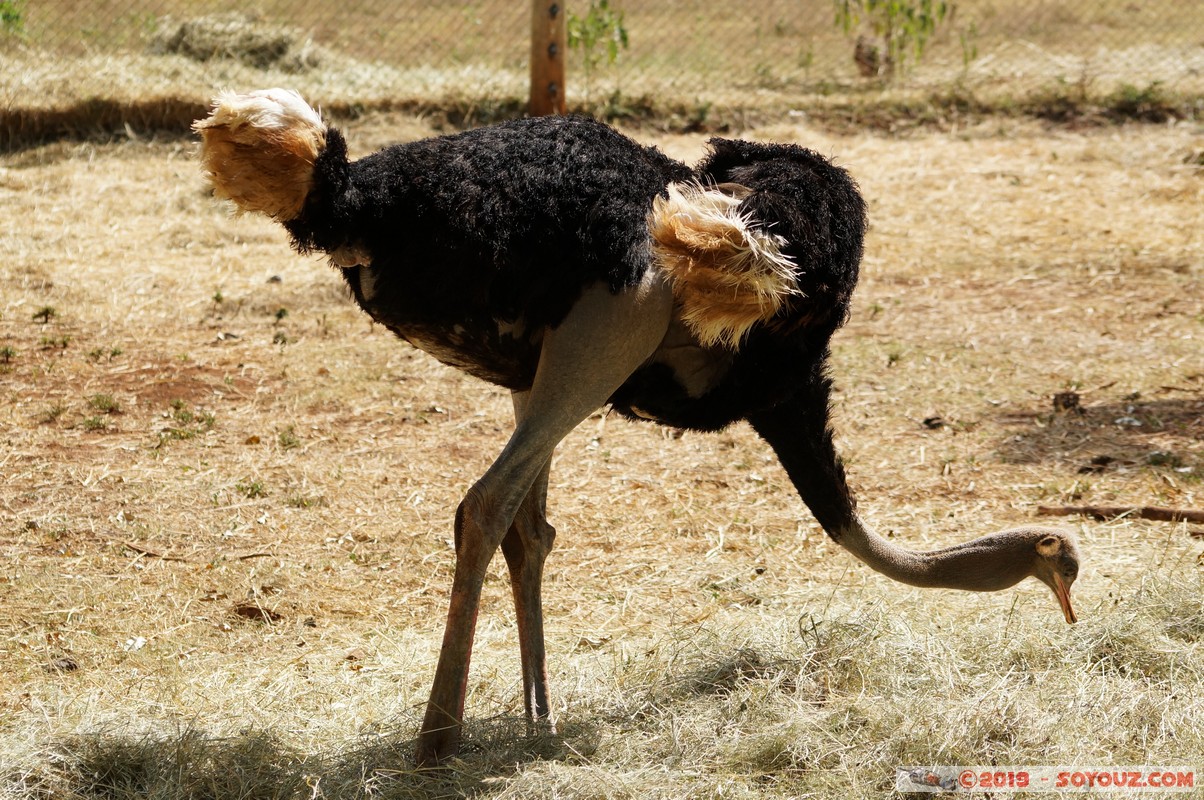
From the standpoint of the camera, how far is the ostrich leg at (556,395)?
3.28 meters

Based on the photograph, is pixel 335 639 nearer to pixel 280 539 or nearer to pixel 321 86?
pixel 280 539

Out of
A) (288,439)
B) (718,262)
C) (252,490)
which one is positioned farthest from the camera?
(288,439)

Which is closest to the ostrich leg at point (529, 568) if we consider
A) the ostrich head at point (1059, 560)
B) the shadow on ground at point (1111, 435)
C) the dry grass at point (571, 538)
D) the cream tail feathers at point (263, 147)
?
the dry grass at point (571, 538)

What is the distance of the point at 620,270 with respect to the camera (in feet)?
10.7

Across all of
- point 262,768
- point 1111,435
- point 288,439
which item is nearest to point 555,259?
point 262,768

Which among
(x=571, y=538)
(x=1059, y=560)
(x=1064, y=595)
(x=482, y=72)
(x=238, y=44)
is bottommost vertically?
(x=571, y=538)

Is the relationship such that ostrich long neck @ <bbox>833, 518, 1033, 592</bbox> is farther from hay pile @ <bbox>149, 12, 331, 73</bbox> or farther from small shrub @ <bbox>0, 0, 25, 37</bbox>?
small shrub @ <bbox>0, 0, 25, 37</bbox>

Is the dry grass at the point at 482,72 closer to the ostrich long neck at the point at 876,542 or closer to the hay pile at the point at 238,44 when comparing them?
the hay pile at the point at 238,44

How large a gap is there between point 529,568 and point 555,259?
1.10 m

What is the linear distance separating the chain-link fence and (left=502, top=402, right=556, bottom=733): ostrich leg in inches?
283

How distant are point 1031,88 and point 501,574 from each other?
28.0ft

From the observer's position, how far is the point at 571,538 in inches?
210

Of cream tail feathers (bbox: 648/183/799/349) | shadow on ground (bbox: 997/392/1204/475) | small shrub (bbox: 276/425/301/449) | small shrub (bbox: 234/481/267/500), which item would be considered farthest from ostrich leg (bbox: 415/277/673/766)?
shadow on ground (bbox: 997/392/1204/475)

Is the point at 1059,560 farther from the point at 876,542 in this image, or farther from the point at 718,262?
the point at 718,262
